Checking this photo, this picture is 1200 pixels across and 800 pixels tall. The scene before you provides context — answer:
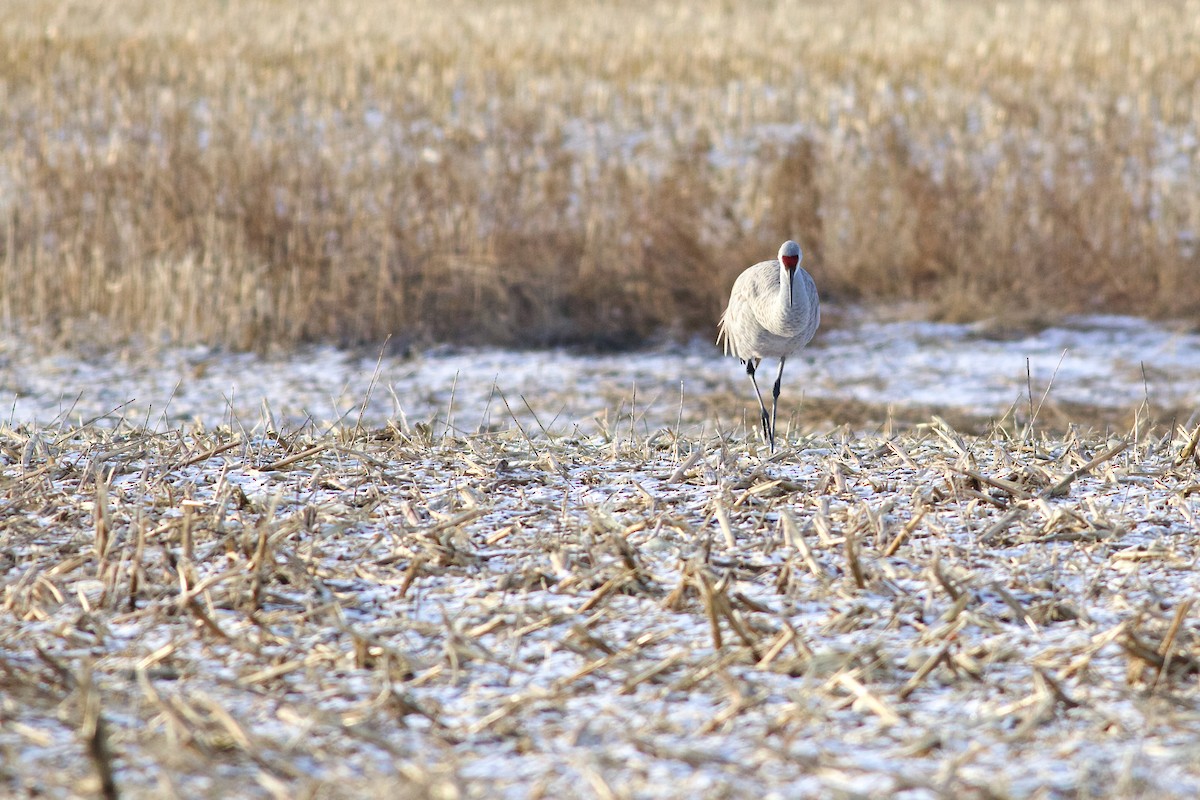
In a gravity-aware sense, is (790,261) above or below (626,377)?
above

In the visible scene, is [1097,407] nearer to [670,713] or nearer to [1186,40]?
[670,713]

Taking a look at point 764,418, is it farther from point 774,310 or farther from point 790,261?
point 790,261

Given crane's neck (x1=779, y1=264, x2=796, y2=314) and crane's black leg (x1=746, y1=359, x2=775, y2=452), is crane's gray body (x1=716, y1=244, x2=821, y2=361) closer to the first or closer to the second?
crane's neck (x1=779, y1=264, x2=796, y2=314)

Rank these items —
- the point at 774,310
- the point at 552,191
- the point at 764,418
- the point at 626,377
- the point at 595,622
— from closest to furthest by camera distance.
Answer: the point at 595,622 → the point at 774,310 → the point at 764,418 → the point at 626,377 → the point at 552,191

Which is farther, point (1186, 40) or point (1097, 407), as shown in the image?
point (1186, 40)

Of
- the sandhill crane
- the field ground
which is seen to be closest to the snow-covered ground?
the sandhill crane

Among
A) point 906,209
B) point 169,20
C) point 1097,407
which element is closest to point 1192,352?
point 1097,407

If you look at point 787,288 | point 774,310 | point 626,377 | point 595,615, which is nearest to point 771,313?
point 774,310

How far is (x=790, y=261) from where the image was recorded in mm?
5105

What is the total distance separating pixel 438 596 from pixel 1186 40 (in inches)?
609

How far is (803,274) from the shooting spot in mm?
5297

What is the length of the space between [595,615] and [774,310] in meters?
2.41

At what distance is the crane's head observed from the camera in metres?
5.07

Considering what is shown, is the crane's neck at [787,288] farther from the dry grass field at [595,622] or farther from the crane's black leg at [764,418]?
the dry grass field at [595,622]
